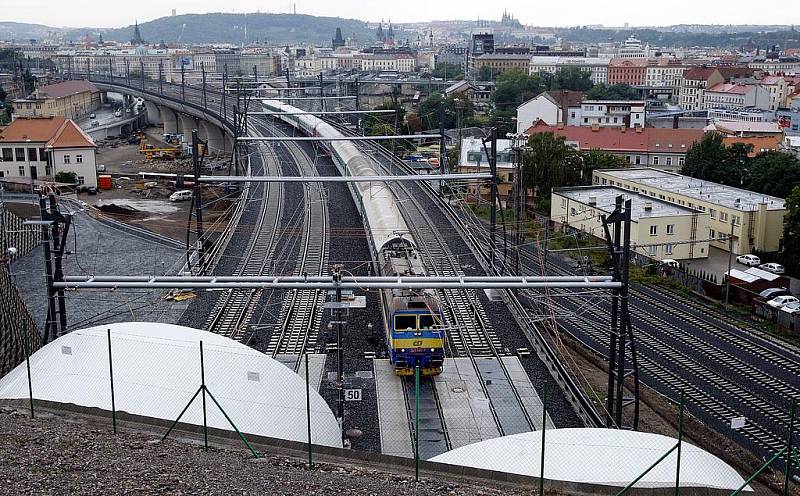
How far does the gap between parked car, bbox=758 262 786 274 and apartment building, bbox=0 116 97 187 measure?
631 inches

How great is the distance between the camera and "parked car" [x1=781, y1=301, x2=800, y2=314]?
38.6 ft

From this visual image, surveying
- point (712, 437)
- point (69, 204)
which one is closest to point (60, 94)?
point (69, 204)

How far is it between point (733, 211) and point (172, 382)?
1266 cm

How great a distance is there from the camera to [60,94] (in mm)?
37500

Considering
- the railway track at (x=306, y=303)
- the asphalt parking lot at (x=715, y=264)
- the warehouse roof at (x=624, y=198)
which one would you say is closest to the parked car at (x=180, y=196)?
the railway track at (x=306, y=303)

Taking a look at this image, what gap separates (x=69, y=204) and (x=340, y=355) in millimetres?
12986

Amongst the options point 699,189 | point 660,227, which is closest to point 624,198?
point 660,227

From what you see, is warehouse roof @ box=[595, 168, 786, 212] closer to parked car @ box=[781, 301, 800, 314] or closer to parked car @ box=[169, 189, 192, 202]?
parked car @ box=[781, 301, 800, 314]

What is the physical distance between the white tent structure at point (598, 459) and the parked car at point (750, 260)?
1003cm

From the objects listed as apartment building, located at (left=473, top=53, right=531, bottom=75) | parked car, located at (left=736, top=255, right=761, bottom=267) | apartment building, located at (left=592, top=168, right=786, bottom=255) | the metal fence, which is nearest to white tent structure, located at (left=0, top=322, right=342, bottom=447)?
the metal fence

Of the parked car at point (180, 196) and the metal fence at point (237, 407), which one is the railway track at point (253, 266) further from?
the metal fence at point (237, 407)

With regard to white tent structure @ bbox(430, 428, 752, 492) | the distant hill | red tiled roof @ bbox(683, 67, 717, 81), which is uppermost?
the distant hill

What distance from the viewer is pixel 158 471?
5.20 m

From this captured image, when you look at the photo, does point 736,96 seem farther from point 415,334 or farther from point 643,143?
point 415,334
